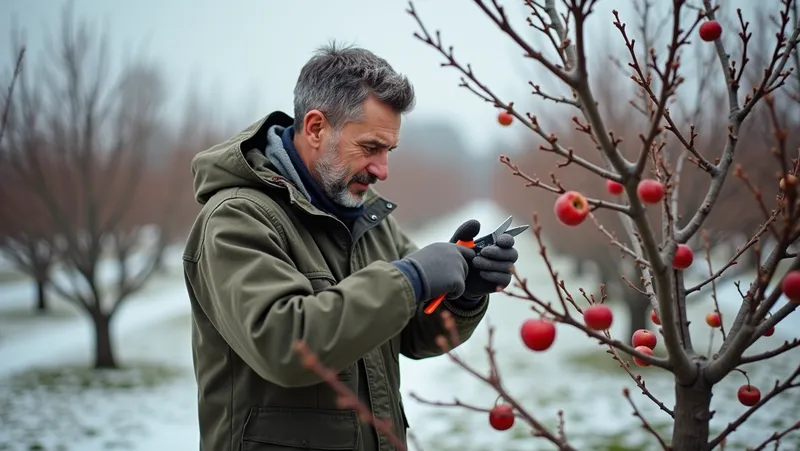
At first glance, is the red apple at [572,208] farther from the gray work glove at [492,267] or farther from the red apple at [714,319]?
the red apple at [714,319]

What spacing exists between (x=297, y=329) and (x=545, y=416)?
200 inches

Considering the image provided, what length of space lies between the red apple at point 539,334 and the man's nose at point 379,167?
2.59 feet

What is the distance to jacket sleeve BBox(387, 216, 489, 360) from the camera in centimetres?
193

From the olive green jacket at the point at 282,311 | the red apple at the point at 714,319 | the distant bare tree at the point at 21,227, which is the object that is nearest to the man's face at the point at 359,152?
the olive green jacket at the point at 282,311

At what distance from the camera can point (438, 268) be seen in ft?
4.76

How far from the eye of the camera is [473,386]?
6867mm

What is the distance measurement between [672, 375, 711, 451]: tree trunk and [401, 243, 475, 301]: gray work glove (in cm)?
55

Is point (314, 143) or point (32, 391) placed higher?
point (32, 391)

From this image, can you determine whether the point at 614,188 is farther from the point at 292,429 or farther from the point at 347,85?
the point at 292,429

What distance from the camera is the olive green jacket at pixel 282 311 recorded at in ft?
4.26

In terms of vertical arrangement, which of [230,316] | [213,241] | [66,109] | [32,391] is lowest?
[230,316]

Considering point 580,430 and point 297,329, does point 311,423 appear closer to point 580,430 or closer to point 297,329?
point 297,329

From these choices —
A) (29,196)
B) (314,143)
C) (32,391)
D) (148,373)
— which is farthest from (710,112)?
(29,196)

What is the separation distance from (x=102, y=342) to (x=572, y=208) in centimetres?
762
